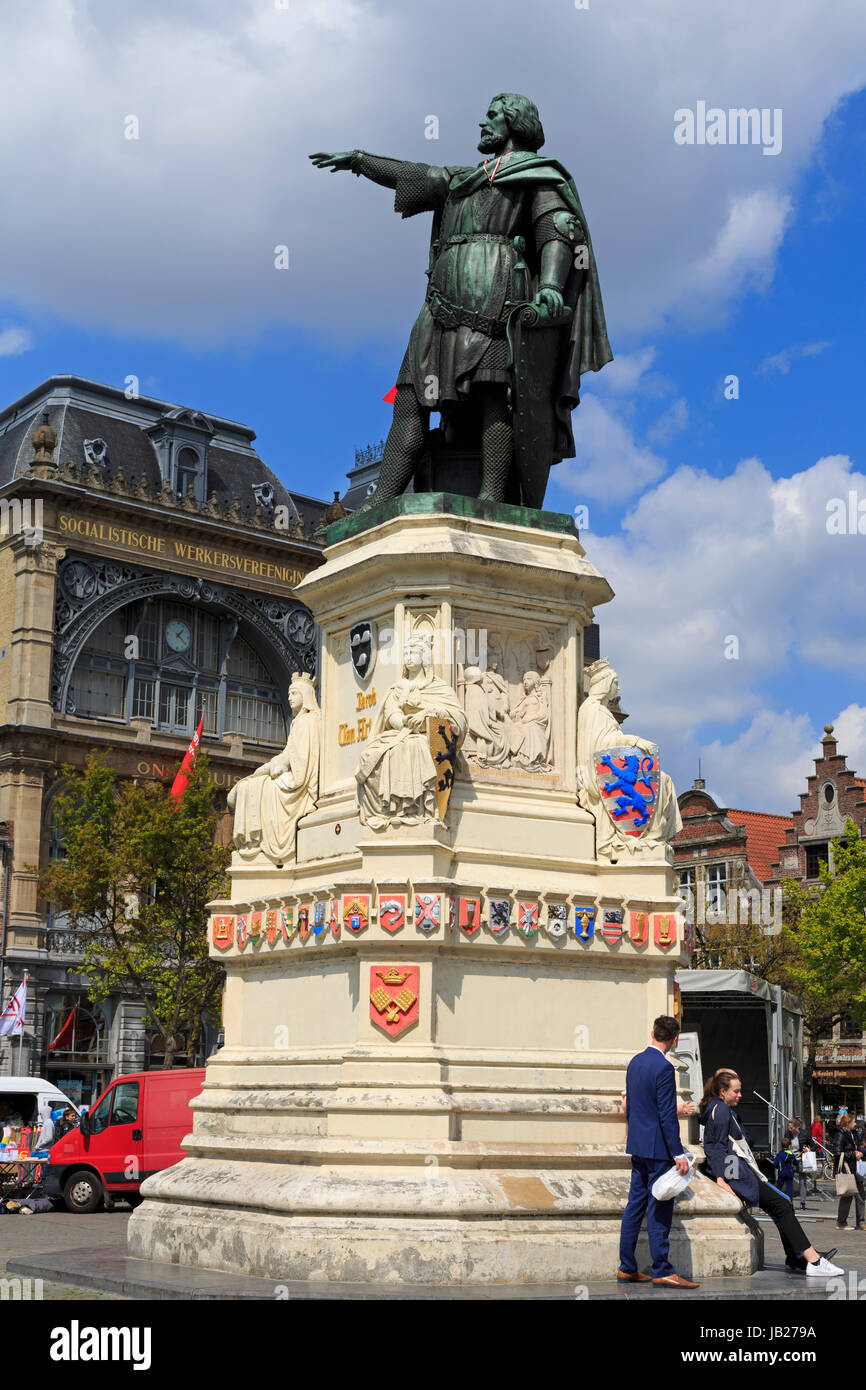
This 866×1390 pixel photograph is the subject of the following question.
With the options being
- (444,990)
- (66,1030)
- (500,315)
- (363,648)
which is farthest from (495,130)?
(66,1030)

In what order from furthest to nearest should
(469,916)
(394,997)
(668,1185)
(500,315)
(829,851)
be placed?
(829,851), (500,315), (469,916), (394,997), (668,1185)

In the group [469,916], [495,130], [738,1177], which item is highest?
[495,130]

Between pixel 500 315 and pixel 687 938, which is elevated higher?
pixel 500 315

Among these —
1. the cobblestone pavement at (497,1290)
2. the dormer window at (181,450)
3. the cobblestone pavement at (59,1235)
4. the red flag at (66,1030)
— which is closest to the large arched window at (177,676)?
the dormer window at (181,450)

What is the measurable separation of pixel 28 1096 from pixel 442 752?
90.0 feet

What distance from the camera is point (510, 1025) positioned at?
1127 centimetres

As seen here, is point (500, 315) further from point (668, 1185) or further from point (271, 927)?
point (668, 1185)

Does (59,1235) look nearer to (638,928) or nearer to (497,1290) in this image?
(638,928)

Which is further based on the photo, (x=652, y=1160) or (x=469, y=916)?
(x=469, y=916)

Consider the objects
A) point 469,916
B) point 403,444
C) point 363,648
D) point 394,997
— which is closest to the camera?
point 394,997

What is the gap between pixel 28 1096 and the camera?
3581cm

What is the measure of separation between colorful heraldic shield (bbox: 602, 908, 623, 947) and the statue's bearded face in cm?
627
